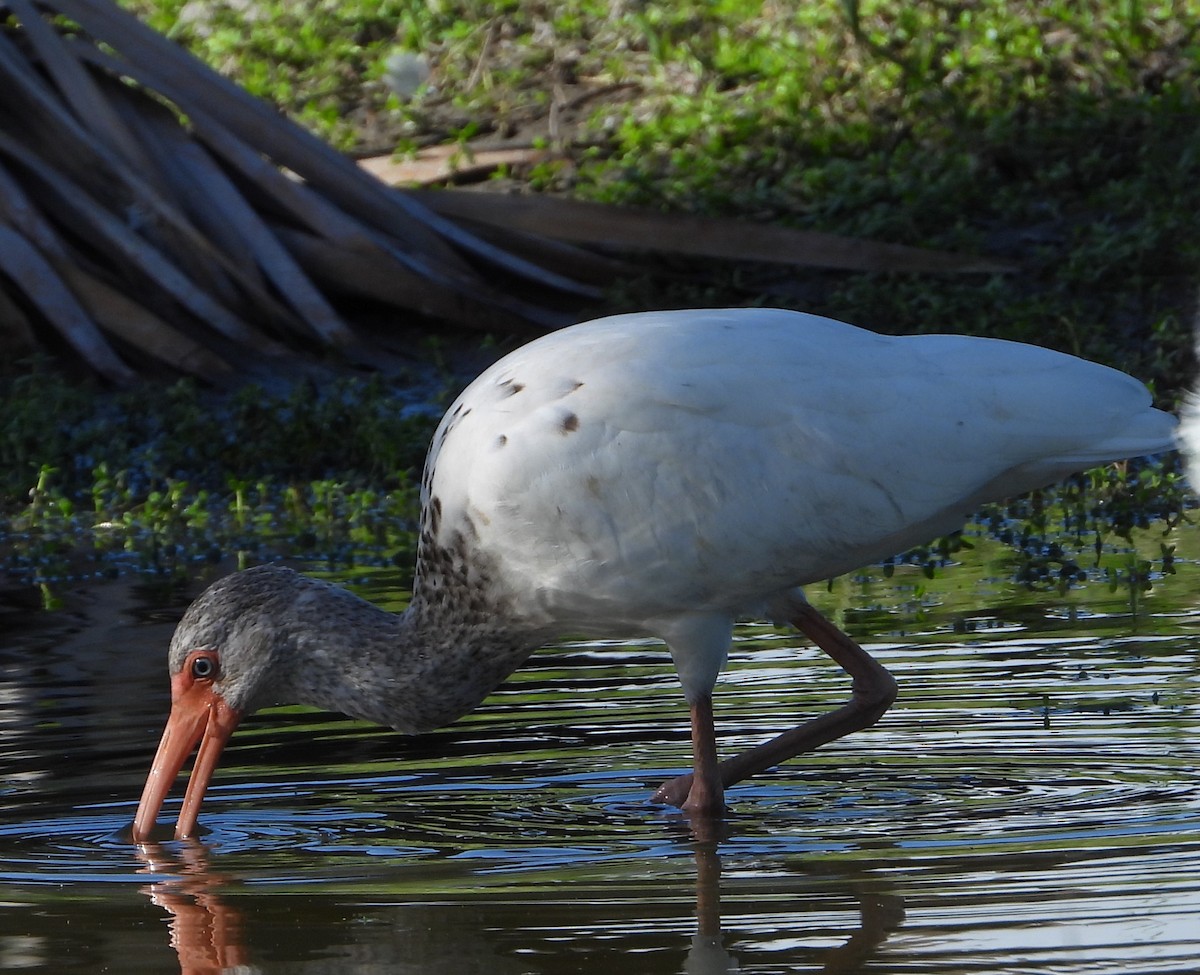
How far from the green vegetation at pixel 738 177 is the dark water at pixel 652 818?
1.05 meters

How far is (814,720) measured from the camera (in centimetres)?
502

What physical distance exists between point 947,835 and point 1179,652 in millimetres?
1544

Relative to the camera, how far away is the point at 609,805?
4.64 m

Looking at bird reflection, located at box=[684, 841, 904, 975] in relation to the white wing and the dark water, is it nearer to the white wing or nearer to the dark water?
the dark water

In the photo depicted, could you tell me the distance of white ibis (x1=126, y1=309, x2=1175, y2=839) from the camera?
179 inches

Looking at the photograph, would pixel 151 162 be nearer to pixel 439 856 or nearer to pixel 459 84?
pixel 459 84

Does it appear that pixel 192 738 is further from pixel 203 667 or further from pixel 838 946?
pixel 838 946

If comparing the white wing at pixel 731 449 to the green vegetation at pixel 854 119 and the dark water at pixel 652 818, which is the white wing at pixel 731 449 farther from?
the green vegetation at pixel 854 119

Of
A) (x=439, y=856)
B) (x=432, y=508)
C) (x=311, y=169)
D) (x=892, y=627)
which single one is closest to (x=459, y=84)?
(x=311, y=169)

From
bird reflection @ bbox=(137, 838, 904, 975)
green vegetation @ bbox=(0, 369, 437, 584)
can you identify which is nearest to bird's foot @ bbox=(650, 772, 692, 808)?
bird reflection @ bbox=(137, 838, 904, 975)

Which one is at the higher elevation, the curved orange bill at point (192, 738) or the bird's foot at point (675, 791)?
the curved orange bill at point (192, 738)

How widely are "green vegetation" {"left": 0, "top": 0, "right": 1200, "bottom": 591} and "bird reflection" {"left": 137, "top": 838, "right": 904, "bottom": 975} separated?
3.01m

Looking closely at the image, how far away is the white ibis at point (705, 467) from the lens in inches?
179

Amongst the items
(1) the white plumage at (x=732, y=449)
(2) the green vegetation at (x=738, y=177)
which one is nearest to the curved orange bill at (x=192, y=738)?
(1) the white plumage at (x=732, y=449)
